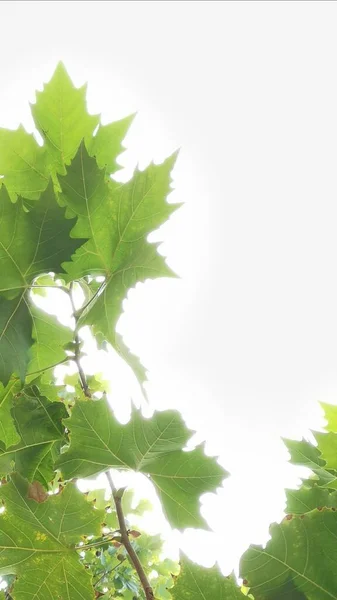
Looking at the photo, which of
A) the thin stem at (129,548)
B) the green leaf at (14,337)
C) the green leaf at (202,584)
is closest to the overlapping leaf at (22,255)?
the green leaf at (14,337)

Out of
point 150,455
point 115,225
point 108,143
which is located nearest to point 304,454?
point 150,455

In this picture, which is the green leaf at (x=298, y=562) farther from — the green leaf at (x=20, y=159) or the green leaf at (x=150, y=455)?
the green leaf at (x=20, y=159)

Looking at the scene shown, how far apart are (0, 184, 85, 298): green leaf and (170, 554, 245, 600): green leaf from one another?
2.44 feet

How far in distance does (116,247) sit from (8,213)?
29cm

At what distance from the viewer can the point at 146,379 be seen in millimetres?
1545

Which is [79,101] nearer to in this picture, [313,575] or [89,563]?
[313,575]

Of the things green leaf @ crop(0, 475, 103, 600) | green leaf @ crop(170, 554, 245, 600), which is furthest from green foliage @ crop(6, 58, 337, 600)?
green leaf @ crop(170, 554, 245, 600)

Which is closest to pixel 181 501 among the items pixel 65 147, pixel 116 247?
pixel 116 247

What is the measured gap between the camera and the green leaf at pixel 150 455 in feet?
4.06

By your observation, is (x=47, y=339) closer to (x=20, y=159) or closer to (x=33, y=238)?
(x=33, y=238)

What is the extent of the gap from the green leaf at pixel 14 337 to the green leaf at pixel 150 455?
215 millimetres

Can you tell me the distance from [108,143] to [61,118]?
16 cm

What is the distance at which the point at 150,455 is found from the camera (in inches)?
49.8

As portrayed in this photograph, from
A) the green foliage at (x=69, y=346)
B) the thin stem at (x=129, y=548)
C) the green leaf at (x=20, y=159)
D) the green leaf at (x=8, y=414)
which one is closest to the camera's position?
the thin stem at (x=129, y=548)
